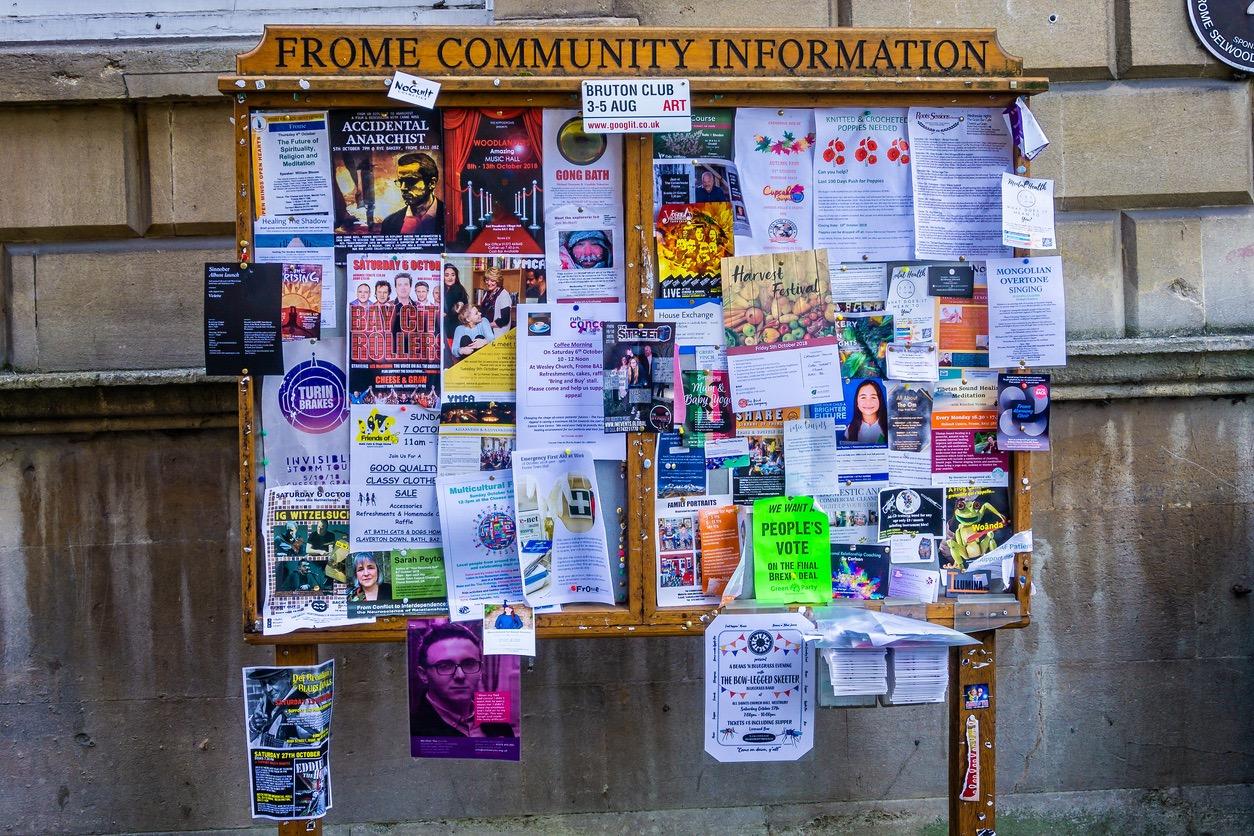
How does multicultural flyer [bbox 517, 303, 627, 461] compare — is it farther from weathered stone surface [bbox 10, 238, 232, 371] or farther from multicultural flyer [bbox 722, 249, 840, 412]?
weathered stone surface [bbox 10, 238, 232, 371]

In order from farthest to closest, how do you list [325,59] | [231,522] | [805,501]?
[231,522]
[805,501]
[325,59]

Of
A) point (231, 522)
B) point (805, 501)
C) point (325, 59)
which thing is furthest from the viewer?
point (231, 522)

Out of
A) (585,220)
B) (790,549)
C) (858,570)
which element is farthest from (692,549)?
(585,220)

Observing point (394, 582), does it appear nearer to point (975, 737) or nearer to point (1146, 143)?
point (975, 737)

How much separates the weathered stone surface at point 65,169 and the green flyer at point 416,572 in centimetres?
198

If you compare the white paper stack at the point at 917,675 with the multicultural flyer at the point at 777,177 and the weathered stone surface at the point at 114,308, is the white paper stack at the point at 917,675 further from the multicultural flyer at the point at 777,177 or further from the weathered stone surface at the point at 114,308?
the weathered stone surface at the point at 114,308

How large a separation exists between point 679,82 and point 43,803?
12.0ft

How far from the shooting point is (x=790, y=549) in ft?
10.5

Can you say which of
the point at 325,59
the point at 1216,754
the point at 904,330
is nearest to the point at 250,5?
the point at 325,59

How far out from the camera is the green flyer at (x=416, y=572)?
3.16m

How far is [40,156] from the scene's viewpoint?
4137 mm

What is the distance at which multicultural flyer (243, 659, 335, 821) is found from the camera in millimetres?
3131

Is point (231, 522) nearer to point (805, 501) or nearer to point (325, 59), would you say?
point (325, 59)

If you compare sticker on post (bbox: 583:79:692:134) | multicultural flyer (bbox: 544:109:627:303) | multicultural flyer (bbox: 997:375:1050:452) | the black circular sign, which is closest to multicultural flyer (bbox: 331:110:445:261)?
multicultural flyer (bbox: 544:109:627:303)
